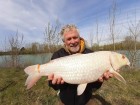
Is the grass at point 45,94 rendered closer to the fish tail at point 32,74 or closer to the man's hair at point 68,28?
the man's hair at point 68,28

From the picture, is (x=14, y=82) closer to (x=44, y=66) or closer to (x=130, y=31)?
(x=44, y=66)

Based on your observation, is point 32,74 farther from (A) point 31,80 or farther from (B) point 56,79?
(B) point 56,79

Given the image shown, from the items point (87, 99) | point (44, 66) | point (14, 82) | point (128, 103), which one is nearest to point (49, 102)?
point (14, 82)

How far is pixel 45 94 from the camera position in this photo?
303 inches

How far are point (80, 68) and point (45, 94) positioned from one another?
4.55 meters

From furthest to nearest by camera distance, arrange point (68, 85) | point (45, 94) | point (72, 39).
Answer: point (45, 94) < point (68, 85) < point (72, 39)

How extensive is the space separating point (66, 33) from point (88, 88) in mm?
922

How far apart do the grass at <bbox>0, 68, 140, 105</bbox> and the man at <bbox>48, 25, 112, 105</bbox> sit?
118 inches

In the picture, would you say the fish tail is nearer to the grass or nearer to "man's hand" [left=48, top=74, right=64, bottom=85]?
"man's hand" [left=48, top=74, right=64, bottom=85]

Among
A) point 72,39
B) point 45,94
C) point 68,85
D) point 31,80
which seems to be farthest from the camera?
point 45,94

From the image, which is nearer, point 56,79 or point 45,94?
point 56,79

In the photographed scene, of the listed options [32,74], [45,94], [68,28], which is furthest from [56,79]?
[45,94]

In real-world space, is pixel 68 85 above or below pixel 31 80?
below

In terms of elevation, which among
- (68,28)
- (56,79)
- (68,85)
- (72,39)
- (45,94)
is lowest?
(45,94)
